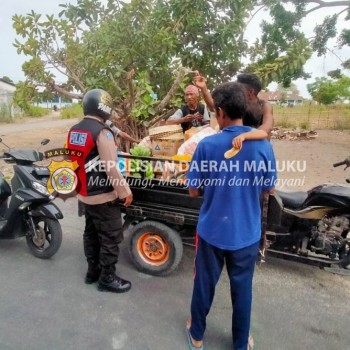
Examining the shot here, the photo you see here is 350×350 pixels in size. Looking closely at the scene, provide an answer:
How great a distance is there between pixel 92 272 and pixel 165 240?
0.72 metres

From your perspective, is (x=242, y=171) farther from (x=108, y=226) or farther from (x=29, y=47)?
(x=29, y=47)

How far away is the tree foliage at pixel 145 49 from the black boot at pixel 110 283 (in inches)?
89.2

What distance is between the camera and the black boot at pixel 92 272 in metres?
2.87

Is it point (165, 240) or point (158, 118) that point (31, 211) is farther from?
point (158, 118)

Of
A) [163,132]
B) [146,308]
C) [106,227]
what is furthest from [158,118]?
[146,308]

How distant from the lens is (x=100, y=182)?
8.49 feet

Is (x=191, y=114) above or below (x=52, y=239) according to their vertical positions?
above

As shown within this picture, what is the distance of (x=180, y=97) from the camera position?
15.5 feet

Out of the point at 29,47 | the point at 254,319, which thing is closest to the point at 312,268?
the point at 254,319

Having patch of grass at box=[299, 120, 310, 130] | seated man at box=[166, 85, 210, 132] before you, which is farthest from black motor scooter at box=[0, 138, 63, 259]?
patch of grass at box=[299, 120, 310, 130]

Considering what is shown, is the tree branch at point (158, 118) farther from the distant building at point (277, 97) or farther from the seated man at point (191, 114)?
the distant building at point (277, 97)

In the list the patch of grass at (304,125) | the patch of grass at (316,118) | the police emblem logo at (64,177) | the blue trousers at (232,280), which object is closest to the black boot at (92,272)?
the police emblem logo at (64,177)

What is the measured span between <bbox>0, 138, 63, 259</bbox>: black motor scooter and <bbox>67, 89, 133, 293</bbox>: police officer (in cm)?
66

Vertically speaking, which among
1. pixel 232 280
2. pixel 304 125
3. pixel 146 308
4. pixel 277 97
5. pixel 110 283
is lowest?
pixel 146 308
